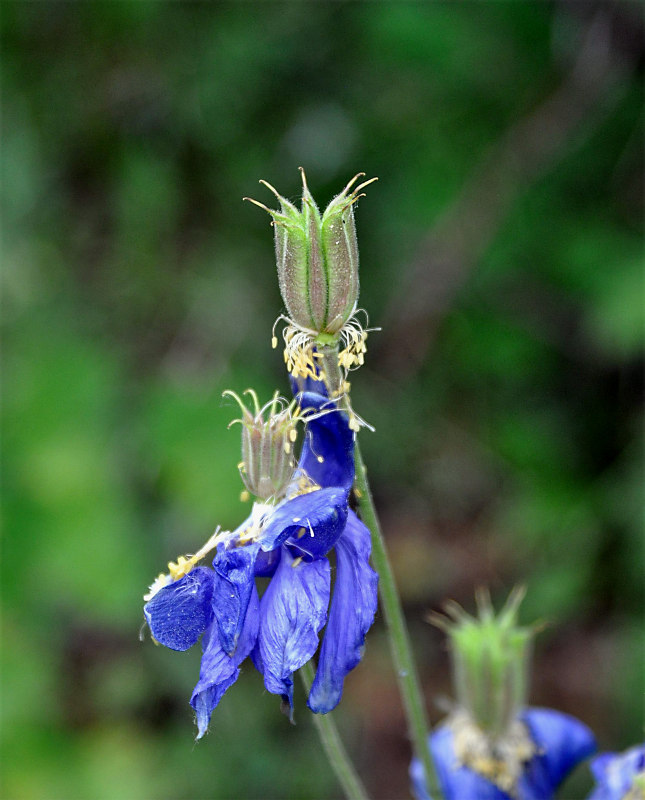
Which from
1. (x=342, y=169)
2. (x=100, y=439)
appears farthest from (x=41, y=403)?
(x=342, y=169)

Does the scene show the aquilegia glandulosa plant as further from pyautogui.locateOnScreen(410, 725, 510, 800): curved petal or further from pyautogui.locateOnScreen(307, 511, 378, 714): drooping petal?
pyautogui.locateOnScreen(410, 725, 510, 800): curved petal

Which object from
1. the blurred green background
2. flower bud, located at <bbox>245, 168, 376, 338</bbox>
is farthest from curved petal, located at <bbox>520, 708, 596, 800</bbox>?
the blurred green background

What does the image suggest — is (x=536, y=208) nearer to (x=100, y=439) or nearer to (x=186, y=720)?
(x=100, y=439)

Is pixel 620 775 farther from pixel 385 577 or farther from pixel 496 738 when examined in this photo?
pixel 385 577

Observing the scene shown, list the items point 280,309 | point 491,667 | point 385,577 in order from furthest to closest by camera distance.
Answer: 1. point 280,309
2. point 491,667
3. point 385,577

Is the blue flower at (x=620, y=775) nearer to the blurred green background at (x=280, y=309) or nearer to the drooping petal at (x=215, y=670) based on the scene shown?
the drooping petal at (x=215, y=670)

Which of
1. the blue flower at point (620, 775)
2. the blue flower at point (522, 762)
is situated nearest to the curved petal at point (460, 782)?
the blue flower at point (522, 762)

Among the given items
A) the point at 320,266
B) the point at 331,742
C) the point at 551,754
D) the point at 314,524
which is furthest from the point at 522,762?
the point at 320,266
